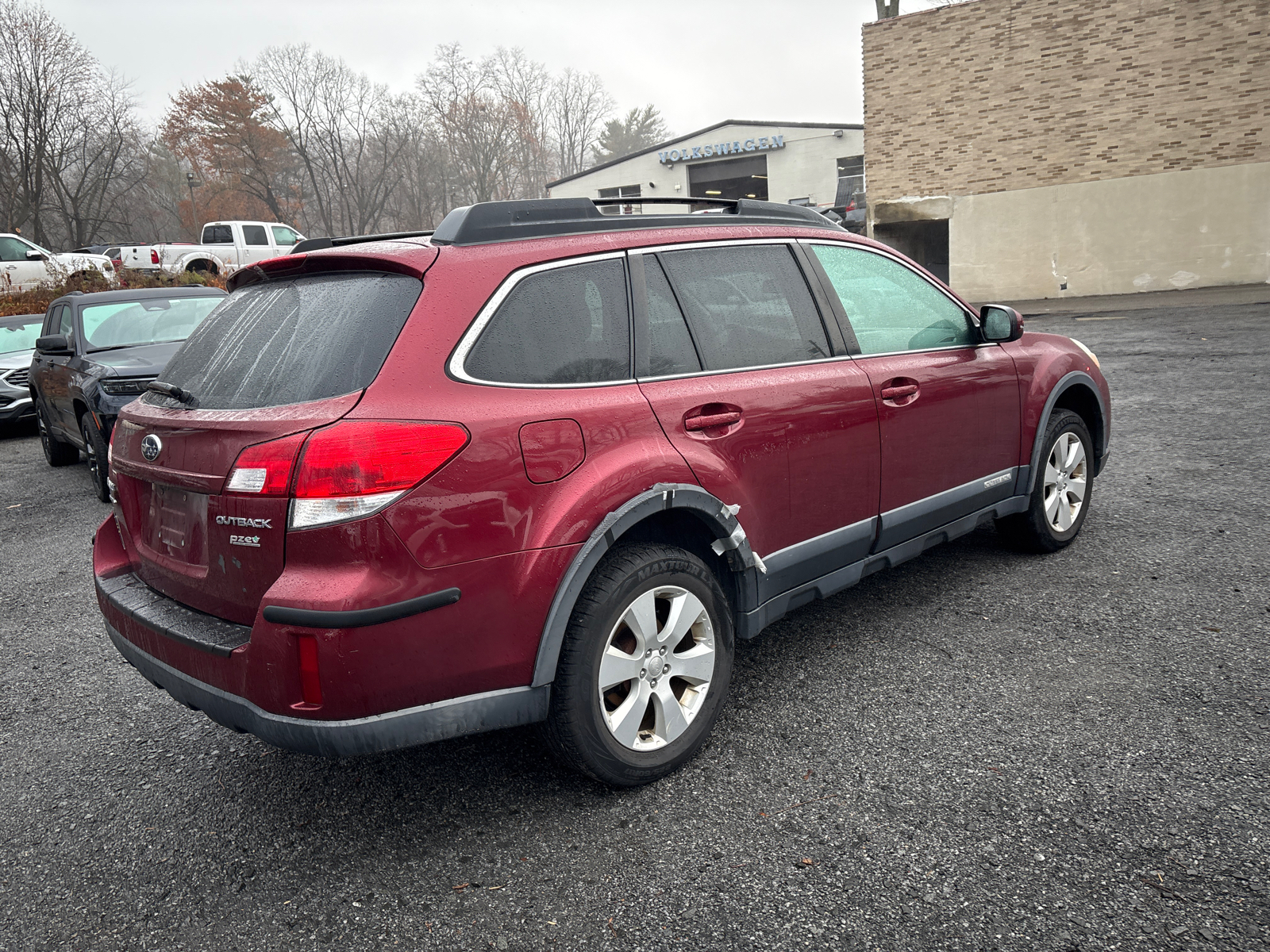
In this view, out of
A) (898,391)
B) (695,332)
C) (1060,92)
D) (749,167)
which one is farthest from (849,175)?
(695,332)

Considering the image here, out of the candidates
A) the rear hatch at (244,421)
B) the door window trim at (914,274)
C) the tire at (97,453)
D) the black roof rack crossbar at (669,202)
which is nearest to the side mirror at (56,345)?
the tire at (97,453)

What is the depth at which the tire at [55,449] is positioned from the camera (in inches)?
373

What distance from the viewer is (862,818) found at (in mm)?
2488

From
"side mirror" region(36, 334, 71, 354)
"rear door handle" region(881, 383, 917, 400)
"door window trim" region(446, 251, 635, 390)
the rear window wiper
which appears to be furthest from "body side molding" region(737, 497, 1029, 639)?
"side mirror" region(36, 334, 71, 354)

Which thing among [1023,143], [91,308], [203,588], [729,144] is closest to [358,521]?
[203,588]

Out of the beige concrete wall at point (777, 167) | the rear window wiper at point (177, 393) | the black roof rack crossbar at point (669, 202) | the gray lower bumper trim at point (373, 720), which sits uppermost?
the beige concrete wall at point (777, 167)

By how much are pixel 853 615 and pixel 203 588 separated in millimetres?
2736

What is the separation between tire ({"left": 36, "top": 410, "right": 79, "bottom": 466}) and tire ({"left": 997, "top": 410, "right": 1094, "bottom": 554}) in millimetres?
9571

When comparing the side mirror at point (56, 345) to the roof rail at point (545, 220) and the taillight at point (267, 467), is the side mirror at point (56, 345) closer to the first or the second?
the roof rail at point (545, 220)

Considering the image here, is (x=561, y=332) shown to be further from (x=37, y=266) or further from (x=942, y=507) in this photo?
(x=37, y=266)

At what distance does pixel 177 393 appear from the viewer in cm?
272

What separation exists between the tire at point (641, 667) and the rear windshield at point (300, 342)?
36.1 inches

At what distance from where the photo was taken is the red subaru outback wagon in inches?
86.0

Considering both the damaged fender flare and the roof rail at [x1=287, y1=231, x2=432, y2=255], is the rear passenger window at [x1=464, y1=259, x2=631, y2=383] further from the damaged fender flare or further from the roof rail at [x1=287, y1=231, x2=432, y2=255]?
the roof rail at [x1=287, y1=231, x2=432, y2=255]
